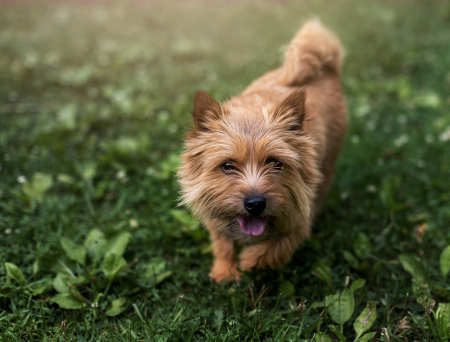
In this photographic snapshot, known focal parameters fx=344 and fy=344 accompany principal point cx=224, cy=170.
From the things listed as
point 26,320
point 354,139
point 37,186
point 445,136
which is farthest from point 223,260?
point 445,136

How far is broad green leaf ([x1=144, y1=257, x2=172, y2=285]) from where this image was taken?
2703 millimetres

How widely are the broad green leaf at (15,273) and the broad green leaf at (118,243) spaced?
23.8 inches

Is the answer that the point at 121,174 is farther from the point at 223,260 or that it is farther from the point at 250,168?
the point at 250,168

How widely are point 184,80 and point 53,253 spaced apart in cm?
395

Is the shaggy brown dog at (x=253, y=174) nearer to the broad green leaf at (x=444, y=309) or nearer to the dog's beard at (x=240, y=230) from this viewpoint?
the dog's beard at (x=240, y=230)

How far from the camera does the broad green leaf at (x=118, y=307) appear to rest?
240 cm

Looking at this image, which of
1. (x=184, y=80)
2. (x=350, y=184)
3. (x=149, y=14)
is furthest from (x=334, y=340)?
(x=149, y=14)

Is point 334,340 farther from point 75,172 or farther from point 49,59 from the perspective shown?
point 49,59

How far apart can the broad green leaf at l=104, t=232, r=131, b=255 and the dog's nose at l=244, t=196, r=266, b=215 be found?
122 cm

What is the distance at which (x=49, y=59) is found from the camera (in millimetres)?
5902

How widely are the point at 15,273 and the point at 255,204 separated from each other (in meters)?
1.77

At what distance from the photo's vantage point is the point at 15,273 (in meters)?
2.42

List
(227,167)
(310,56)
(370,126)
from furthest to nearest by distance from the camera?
(370,126)
(310,56)
(227,167)

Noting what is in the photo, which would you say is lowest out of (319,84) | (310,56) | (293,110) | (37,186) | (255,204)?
(37,186)
